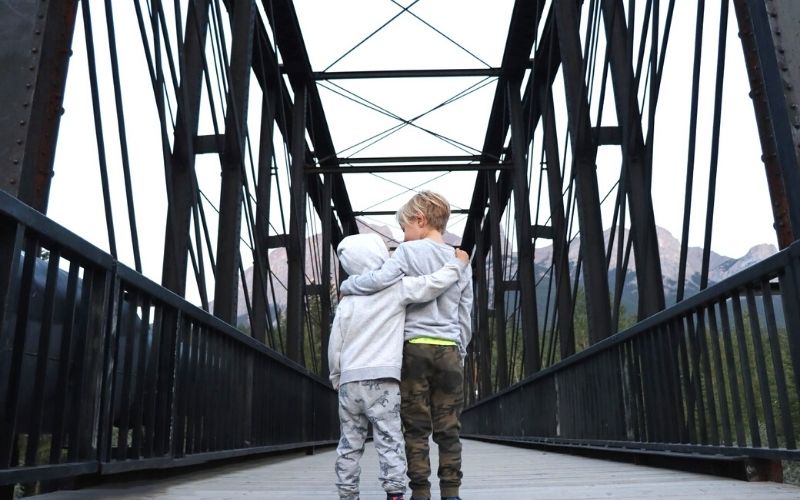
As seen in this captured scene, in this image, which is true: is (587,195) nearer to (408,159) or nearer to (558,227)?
(558,227)

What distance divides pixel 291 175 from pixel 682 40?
990 inches

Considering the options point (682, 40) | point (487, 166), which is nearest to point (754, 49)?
point (487, 166)

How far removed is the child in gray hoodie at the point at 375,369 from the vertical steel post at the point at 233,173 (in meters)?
6.00

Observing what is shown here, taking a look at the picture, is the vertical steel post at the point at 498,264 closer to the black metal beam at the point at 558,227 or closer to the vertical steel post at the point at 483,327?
the vertical steel post at the point at 483,327

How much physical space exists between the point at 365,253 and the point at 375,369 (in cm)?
48

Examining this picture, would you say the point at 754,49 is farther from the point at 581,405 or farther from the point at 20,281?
the point at 581,405

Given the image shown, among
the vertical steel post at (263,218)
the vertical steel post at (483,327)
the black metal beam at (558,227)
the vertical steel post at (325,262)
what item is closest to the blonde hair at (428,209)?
the black metal beam at (558,227)

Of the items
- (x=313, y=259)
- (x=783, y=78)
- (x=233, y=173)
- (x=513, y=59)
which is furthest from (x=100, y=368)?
(x=313, y=259)

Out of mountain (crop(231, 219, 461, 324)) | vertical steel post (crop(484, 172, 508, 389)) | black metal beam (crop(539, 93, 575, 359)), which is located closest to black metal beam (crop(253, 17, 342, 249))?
mountain (crop(231, 219, 461, 324))

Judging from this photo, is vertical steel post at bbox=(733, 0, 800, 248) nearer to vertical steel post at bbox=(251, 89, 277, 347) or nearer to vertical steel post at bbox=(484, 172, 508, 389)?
vertical steel post at bbox=(251, 89, 277, 347)

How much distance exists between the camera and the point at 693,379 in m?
4.45

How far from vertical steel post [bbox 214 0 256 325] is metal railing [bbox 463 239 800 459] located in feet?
11.9

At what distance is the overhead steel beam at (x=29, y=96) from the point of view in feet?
11.9

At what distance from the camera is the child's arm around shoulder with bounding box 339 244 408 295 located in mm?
3203
